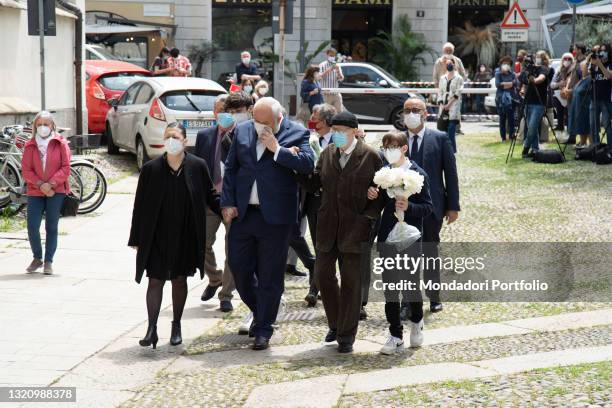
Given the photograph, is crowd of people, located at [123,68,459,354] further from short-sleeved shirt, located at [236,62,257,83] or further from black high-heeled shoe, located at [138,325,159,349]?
short-sleeved shirt, located at [236,62,257,83]

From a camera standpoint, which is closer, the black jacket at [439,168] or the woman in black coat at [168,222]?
the woman in black coat at [168,222]

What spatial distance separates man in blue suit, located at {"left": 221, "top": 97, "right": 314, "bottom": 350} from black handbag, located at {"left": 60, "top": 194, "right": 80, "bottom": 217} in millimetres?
6518

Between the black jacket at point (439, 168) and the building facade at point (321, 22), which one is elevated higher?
the building facade at point (321, 22)

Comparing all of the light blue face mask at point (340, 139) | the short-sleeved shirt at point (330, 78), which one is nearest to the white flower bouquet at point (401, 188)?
the light blue face mask at point (340, 139)

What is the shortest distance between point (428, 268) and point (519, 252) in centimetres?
260

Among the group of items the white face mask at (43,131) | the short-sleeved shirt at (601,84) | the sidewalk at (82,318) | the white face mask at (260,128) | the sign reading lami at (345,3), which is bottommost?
the sidewalk at (82,318)

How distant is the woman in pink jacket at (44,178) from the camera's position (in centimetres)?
1099

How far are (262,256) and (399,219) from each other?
1.09 m

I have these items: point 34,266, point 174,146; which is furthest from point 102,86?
point 174,146

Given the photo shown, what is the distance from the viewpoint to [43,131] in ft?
36.2

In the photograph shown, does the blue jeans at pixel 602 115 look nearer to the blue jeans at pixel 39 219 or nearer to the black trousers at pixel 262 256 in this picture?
the blue jeans at pixel 39 219

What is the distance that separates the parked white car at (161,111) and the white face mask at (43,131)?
20.3ft

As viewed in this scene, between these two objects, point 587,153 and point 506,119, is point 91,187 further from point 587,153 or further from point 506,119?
point 506,119

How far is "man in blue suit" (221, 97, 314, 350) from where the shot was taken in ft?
26.8
